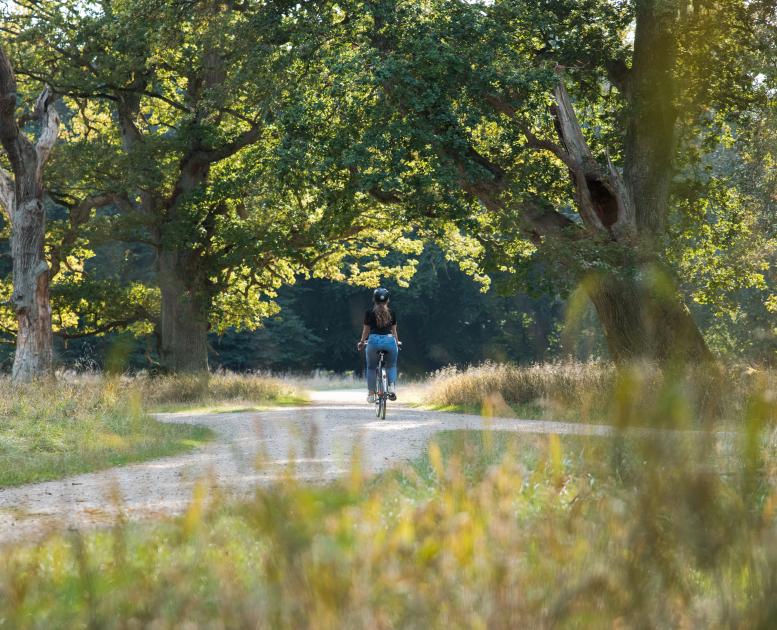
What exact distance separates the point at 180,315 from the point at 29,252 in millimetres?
7424

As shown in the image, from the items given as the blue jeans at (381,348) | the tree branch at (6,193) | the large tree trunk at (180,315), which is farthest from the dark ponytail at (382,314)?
the large tree trunk at (180,315)

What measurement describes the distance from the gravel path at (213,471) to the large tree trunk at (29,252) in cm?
818

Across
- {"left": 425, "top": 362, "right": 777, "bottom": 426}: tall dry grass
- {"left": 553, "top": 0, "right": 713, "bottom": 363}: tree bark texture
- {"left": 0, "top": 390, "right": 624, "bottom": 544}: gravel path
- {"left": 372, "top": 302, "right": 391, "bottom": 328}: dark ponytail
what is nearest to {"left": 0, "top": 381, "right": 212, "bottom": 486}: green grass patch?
{"left": 0, "top": 390, "right": 624, "bottom": 544}: gravel path

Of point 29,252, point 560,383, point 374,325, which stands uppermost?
point 29,252

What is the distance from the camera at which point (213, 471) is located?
3639mm

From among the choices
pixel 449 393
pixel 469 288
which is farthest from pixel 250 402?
pixel 469 288

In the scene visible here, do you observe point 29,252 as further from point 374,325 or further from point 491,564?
point 491,564

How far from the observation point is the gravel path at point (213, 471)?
104 inches

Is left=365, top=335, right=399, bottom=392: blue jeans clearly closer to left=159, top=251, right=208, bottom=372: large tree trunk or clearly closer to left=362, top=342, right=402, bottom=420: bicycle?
left=362, top=342, right=402, bottom=420: bicycle

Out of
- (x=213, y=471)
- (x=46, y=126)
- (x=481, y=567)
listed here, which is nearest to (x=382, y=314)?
(x=46, y=126)

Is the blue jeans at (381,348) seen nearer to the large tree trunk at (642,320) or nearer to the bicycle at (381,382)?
the bicycle at (381,382)

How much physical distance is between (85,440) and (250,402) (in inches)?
526

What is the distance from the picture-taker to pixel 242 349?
2206 inches

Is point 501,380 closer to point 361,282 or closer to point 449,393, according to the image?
point 449,393
